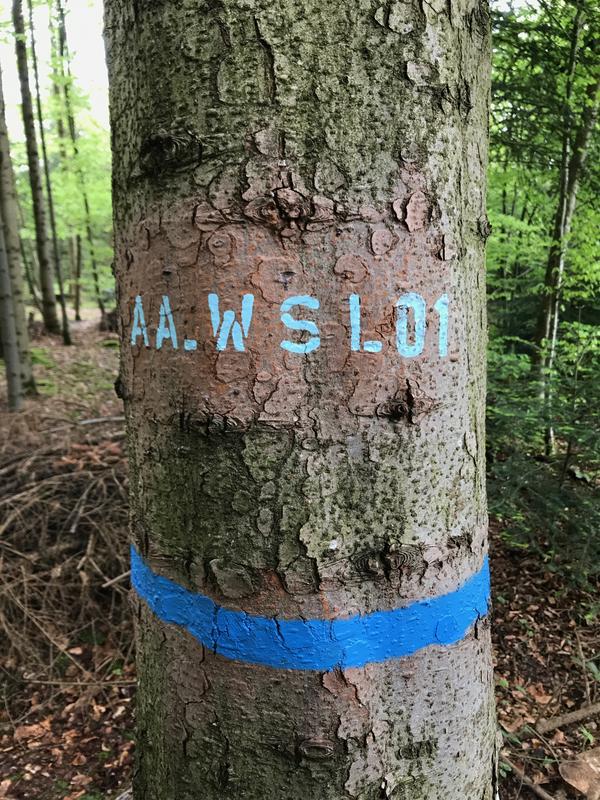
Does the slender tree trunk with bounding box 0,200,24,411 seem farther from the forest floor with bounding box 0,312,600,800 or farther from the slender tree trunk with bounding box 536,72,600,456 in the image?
the slender tree trunk with bounding box 536,72,600,456

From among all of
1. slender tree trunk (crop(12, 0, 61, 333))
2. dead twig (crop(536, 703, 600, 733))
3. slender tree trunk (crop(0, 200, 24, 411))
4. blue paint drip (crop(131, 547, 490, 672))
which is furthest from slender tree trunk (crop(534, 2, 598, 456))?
slender tree trunk (crop(12, 0, 61, 333))

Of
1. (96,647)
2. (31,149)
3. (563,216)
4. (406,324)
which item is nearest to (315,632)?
(406,324)

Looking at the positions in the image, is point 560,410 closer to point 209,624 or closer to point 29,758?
point 209,624

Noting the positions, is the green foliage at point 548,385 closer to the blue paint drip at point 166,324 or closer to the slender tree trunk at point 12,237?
the blue paint drip at point 166,324

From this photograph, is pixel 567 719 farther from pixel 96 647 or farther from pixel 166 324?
pixel 166 324

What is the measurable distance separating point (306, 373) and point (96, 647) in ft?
10.3

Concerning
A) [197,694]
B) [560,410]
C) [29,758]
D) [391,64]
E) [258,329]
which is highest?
[391,64]

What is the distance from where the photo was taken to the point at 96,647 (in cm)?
329

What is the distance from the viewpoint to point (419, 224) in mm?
→ 869

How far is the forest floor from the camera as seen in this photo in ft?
8.45

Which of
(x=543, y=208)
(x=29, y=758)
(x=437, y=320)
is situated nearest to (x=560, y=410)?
(x=437, y=320)

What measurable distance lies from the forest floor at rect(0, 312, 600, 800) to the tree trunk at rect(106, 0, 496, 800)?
1945 mm

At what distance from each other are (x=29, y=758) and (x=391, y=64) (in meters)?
3.31

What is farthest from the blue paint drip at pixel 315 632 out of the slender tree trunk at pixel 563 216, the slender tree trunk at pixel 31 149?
the slender tree trunk at pixel 31 149
